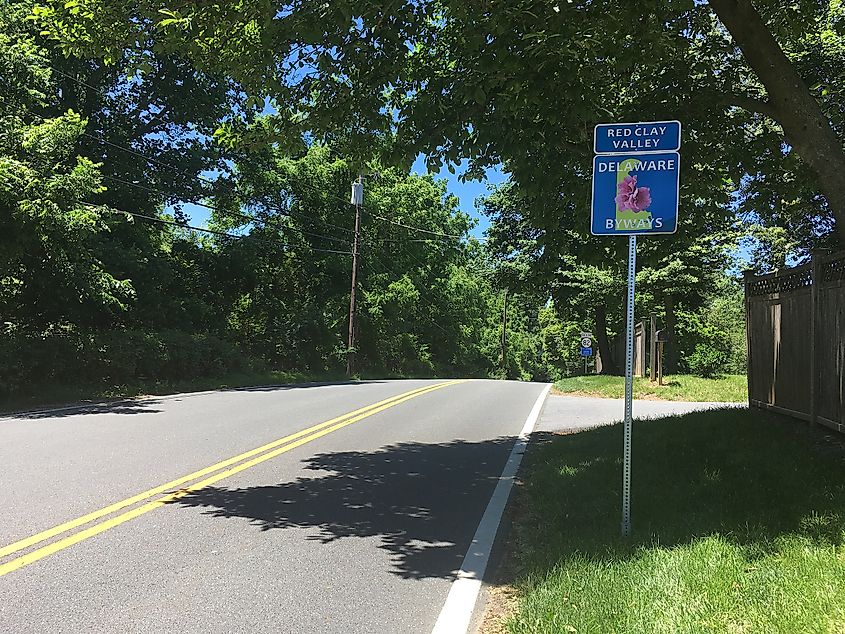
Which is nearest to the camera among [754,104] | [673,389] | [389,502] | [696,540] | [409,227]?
[696,540]

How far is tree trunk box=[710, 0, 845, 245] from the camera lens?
19.6 ft

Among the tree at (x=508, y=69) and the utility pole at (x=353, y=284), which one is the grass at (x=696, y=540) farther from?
the utility pole at (x=353, y=284)

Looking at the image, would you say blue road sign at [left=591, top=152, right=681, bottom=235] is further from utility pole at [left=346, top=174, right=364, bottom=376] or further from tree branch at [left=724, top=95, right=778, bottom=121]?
utility pole at [left=346, top=174, right=364, bottom=376]

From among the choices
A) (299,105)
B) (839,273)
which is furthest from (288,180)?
(839,273)

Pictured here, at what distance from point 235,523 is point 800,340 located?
20.5ft

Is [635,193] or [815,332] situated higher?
[635,193]

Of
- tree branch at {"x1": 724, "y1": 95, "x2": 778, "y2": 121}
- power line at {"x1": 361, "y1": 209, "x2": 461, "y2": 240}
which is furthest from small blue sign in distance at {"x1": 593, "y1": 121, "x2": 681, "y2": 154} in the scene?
power line at {"x1": 361, "y1": 209, "x2": 461, "y2": 240}

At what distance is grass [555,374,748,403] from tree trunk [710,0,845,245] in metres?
10.4

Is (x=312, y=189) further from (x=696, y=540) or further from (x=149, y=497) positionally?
(x=696, y=540)

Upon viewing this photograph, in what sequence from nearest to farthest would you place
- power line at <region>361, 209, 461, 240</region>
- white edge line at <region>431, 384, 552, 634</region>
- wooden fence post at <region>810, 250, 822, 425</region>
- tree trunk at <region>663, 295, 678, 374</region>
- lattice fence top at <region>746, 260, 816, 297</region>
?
white edge line at <region>431, 384, 552, 634</region> → wooden fence post at <region>810, 250, 822, 425</region> → lattice fence top at <region>746, 260, 816, 297</region> → tree trunk at <region>663, 295, 678, 374</region> → power line at <region>361, 209, 461, 240</region>

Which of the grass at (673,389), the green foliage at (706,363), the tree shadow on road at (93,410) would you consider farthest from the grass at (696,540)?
the green foliage at (706,363)

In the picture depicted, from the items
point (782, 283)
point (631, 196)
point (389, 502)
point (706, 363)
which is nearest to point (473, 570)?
point (389, 502)

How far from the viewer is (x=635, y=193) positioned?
16.1 feet

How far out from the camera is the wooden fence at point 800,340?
622cm
